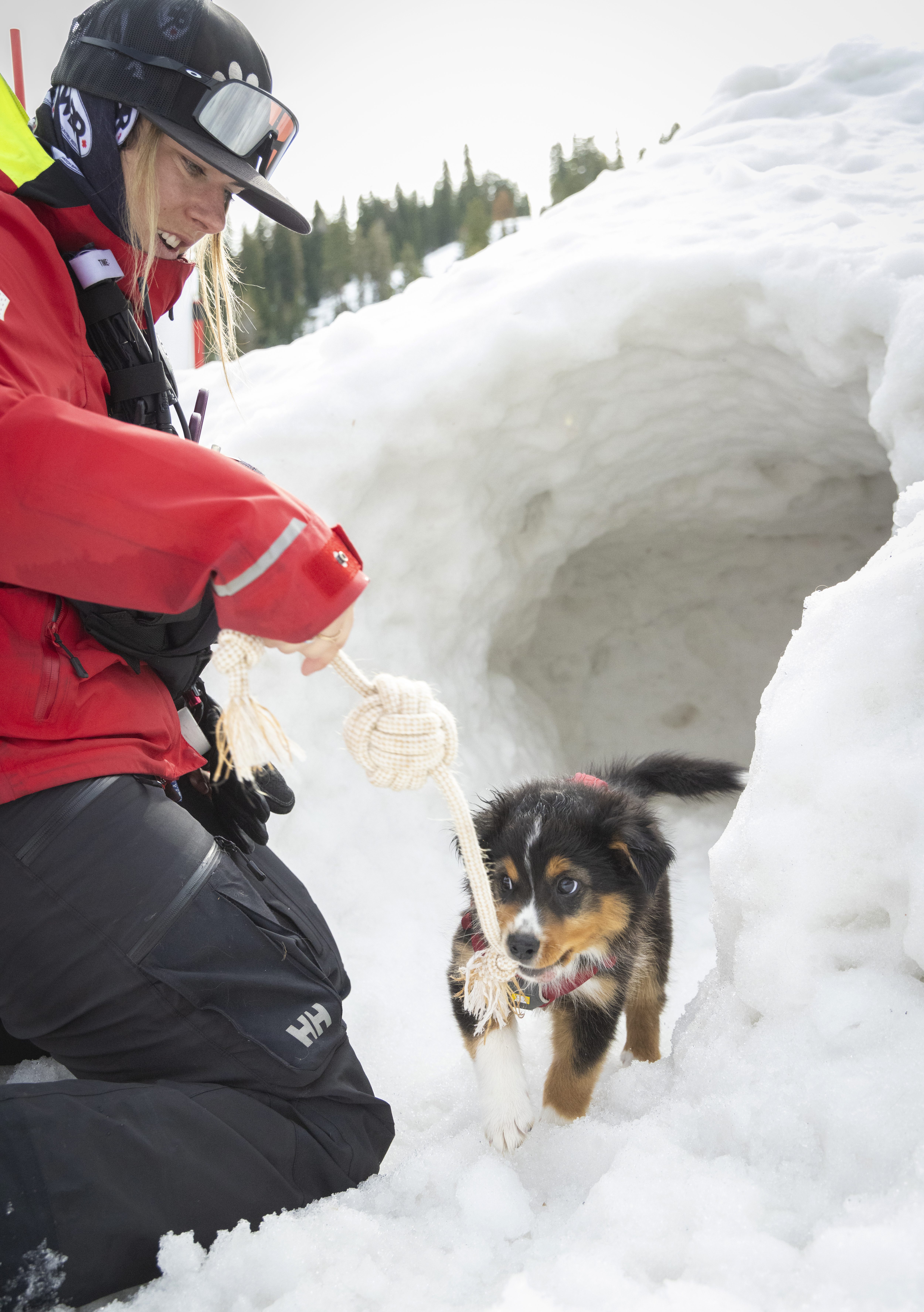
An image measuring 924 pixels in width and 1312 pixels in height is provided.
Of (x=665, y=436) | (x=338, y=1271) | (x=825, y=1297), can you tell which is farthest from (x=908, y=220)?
(x=338, y=1271)

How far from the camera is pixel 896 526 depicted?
2504 millimetres

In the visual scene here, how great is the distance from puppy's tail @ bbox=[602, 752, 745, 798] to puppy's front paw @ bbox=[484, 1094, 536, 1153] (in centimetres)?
107

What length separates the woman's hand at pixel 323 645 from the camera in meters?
1.21

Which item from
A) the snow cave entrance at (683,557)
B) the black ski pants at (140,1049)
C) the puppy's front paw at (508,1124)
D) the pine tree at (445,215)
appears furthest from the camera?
the pine tree at (445,215)

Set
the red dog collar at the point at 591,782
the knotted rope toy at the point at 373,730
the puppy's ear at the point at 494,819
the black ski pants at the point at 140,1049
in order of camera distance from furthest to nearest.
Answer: the red dog collar at the point at 591,782 < the puppy's ear at the point at 494,819 < the black ski pants at the point at 140,1049 < the knotted rope toy at the point at 373,730

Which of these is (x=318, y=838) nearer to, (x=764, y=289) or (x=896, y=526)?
(x=896, y=526)

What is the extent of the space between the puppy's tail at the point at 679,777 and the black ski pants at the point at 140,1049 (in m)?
1.46

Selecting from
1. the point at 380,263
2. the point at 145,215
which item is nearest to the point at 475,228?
the point at 380,263

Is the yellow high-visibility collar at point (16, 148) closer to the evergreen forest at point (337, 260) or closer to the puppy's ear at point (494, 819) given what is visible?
the puppy's ear at point (494, 819)

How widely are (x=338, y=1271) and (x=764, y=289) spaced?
10.9 feet

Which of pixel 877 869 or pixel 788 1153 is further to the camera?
pixel 877 869

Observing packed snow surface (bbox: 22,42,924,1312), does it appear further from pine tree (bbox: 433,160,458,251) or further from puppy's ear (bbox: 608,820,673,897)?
pine tree (bbox: 433,160,458,251)

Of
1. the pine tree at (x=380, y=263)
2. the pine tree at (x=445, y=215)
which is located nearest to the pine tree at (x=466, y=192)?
A: the pine tree at (x=445, y=215)

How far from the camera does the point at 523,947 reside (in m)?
1.97
